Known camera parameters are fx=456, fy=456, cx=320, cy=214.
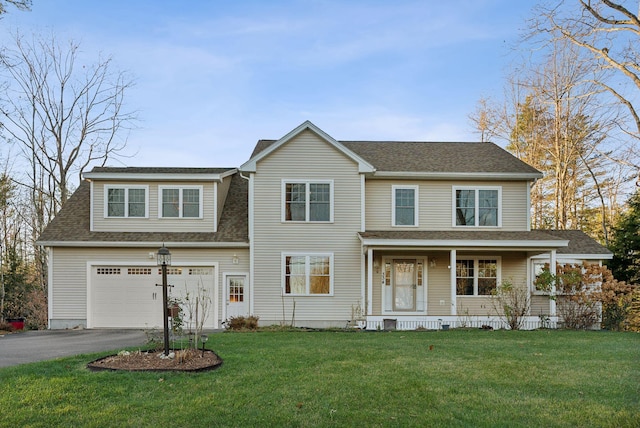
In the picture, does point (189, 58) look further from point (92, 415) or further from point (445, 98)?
point (92, 415)

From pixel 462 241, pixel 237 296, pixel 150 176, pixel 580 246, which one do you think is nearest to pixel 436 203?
pixel 462 241

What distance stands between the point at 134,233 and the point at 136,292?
6.80 ft

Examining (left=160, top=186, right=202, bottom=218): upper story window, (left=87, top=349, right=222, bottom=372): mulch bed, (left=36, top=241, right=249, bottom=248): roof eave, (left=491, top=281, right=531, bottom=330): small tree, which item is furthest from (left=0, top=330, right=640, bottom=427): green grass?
(left=160, top=186, right=202, bottom=218): upper story window

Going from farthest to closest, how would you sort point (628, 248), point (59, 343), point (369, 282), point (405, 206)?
point (628, 248) → point (405, 206) → point (369, 282) → point (59, 343)

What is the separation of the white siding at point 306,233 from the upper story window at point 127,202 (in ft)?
13.7

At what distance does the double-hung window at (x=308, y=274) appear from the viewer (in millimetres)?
15609

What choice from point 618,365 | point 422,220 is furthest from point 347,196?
point 618,365

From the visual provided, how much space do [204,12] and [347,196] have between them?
7.89m

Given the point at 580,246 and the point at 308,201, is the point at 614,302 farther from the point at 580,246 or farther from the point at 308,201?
the point at 308,201

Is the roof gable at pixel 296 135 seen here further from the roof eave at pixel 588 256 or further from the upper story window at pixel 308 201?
the roof eave at pixel 588 256

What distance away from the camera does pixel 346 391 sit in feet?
20.7

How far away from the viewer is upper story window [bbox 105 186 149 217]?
1631cm

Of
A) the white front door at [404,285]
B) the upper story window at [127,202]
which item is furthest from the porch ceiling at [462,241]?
the upper story window at [127,202]

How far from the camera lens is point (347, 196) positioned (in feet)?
52.0
